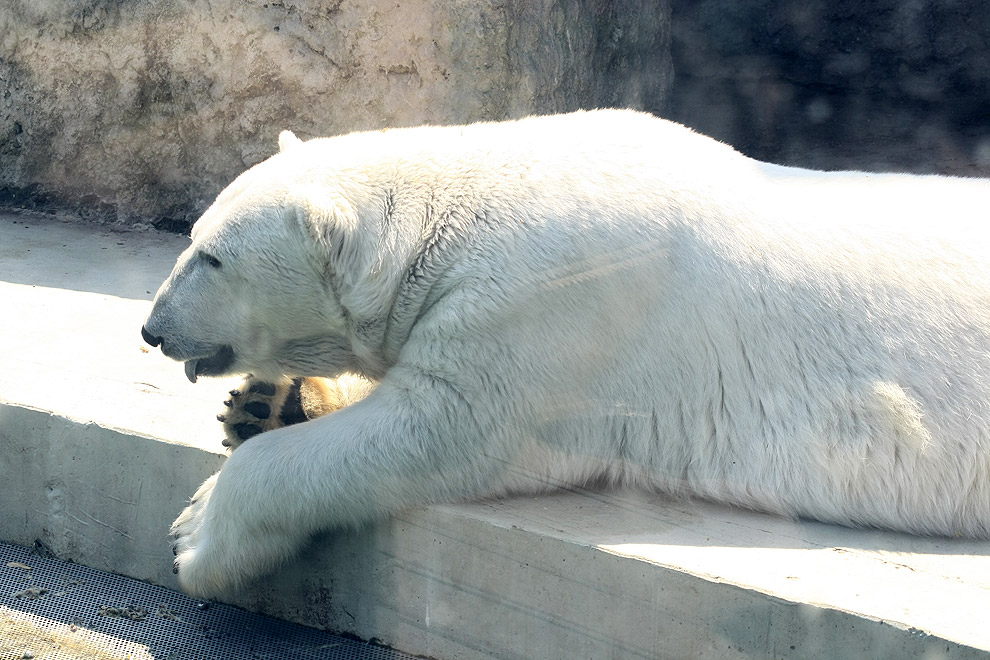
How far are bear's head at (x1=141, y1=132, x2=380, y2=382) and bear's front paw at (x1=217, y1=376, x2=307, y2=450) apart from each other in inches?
3.5

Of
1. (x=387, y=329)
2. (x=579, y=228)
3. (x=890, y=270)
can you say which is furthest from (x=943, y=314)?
(x=387, y=329)

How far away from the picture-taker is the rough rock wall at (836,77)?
7602mm

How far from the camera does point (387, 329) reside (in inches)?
123

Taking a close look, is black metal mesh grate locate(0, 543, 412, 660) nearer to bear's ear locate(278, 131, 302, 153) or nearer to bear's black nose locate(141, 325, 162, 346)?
bear's black nose locate(141, 325, 162, 346)

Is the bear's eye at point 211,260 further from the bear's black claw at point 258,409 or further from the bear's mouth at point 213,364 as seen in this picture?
the bear's black claw at point 258,409

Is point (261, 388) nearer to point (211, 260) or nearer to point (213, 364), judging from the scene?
point (213, 364)

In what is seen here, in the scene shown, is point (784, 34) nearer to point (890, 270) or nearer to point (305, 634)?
point (890, 270)

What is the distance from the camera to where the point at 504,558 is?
9.27 feet

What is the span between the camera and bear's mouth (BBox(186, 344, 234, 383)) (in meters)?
3.21

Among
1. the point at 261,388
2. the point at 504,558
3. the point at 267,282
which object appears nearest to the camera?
the point at 504,558

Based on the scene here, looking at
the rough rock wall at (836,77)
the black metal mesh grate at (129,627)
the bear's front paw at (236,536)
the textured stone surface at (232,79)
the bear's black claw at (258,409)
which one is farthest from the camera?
the rough rock wall at (836,77)

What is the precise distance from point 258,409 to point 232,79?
3094 mm

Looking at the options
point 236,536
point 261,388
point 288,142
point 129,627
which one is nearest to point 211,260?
point 261,388

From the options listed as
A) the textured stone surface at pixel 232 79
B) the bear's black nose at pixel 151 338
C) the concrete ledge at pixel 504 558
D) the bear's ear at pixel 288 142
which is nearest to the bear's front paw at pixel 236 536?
the concrete ledge at pixel 504 558
